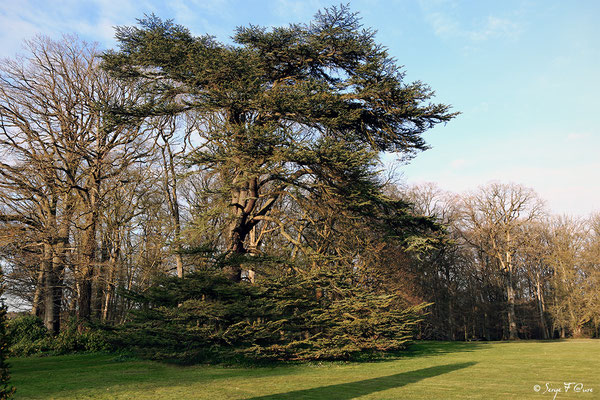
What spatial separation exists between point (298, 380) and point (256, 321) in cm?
306

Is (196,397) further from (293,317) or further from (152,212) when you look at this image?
(152,212)

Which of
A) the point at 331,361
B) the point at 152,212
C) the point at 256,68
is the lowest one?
the point at 331,361

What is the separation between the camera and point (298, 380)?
10.1 meters

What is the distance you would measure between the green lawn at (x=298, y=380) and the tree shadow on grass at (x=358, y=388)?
19 millimetres

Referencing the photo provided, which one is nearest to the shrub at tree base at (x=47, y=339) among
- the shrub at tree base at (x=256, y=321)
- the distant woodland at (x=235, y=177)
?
the distant woodland at (x=235, y=177)

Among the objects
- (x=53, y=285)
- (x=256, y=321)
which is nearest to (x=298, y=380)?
(x=256, y=321)

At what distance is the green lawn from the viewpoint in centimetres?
798

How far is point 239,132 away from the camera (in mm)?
14039

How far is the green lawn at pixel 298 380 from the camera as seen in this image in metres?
7.98

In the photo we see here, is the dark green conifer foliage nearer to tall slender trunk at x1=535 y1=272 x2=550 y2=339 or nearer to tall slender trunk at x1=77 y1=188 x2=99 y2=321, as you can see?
tall slender trunk at x1=77 y1=188 x2=99 y2=321

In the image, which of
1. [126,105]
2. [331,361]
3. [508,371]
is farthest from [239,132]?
[508,371]

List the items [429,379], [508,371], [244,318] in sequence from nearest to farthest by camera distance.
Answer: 1. [429,379]
2. [508,371]
3. [244,318]

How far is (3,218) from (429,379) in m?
17.4

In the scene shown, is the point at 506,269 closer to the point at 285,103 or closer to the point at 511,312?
the point at 511,312
